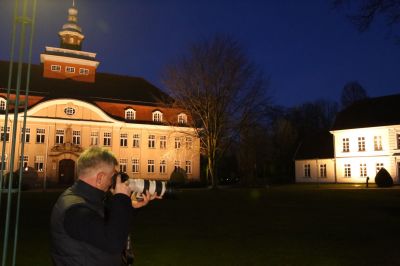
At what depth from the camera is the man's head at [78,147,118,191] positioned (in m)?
2.76

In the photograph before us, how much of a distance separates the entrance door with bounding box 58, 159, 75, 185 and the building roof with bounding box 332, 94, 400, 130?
32.0 meters

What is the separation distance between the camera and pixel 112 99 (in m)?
47.1

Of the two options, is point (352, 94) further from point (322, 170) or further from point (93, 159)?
point (93, 159)

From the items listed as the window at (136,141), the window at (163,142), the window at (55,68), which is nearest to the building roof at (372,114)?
the window at (163,142)

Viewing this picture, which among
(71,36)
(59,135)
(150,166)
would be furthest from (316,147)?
(71,36)

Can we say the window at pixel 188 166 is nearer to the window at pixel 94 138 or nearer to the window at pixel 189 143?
the window at pixel 189 143

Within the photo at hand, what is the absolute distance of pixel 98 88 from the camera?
48938 mm

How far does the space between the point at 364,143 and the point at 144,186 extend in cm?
4896

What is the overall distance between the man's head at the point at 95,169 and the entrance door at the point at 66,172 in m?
41.4

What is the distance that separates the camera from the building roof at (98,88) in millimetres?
44625

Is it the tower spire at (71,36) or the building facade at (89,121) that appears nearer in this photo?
the building facade at (89,121)

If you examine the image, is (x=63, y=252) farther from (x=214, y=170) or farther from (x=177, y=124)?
(x=177, y=124)

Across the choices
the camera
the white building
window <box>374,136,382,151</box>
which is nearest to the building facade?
the white building

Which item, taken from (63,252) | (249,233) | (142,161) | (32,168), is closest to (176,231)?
(249,233)
